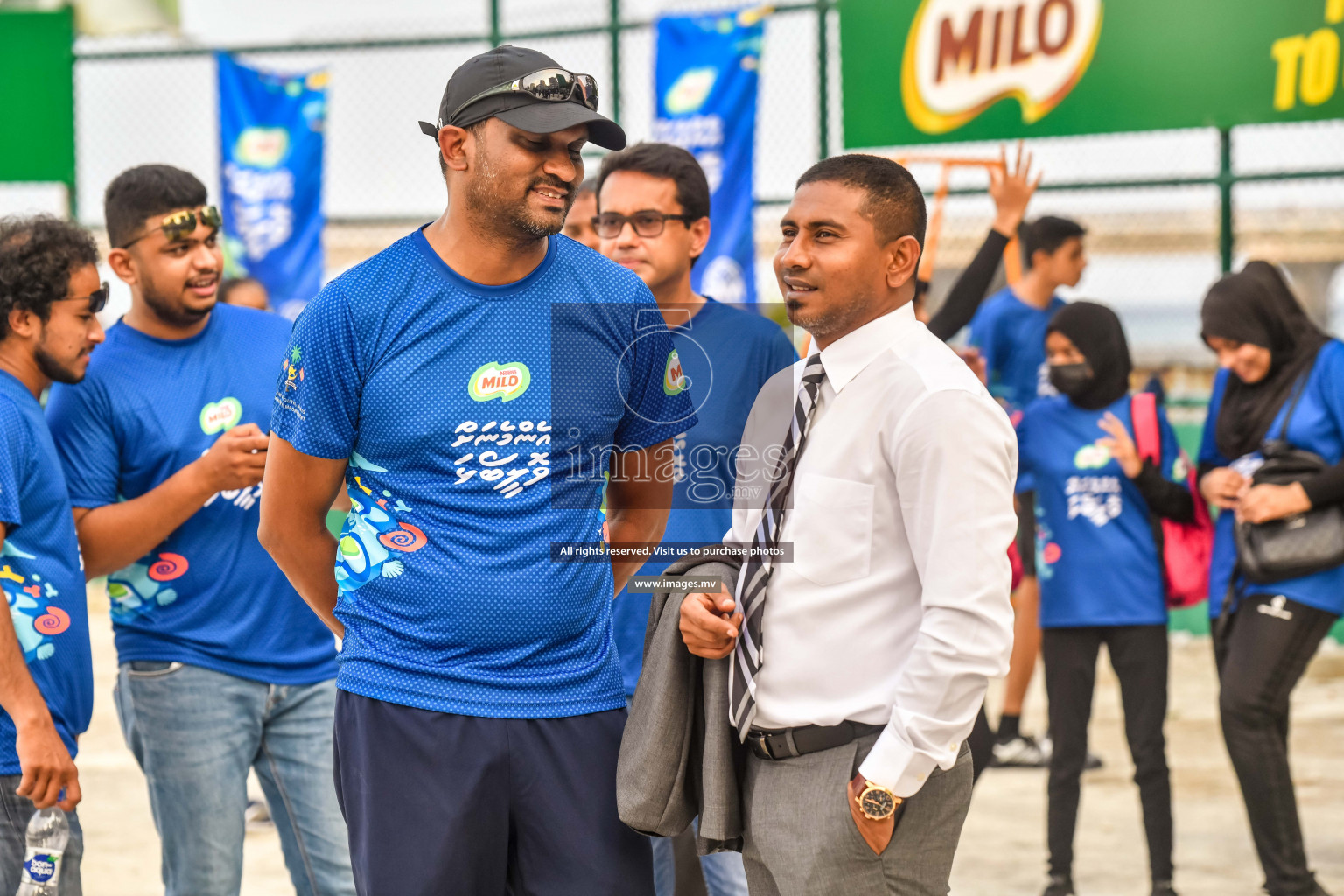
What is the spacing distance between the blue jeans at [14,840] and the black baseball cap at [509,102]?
1.68m

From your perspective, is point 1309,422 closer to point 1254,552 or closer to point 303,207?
point 1254,552

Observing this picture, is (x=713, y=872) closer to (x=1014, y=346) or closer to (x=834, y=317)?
(x=834, y=317)

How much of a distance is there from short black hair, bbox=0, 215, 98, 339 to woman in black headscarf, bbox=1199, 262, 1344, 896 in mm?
3714

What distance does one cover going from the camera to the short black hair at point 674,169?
11.8 ft

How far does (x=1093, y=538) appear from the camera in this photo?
4.79 m

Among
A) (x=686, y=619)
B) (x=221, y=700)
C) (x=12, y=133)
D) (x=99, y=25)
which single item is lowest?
(x=221, y=700)

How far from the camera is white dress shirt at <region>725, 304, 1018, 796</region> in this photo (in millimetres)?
2176

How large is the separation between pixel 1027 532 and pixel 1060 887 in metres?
2.33

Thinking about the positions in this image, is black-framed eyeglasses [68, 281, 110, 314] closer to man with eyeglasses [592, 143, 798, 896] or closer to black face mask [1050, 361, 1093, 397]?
man with eyeglasses [592, 143, 798, 896]

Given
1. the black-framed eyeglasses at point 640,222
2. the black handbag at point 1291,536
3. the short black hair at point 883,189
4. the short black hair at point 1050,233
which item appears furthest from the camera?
the short black hair at point 1050,233

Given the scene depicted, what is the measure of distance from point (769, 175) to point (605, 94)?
1.23m

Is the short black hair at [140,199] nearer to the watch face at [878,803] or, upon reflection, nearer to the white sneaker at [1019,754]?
the watch face at [878,803]

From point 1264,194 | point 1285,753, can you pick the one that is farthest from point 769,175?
point 1285,753

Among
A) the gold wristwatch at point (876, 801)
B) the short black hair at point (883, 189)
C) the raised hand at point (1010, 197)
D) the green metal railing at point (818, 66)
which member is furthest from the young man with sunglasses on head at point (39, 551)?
the green metal railing at point (818, 66)
